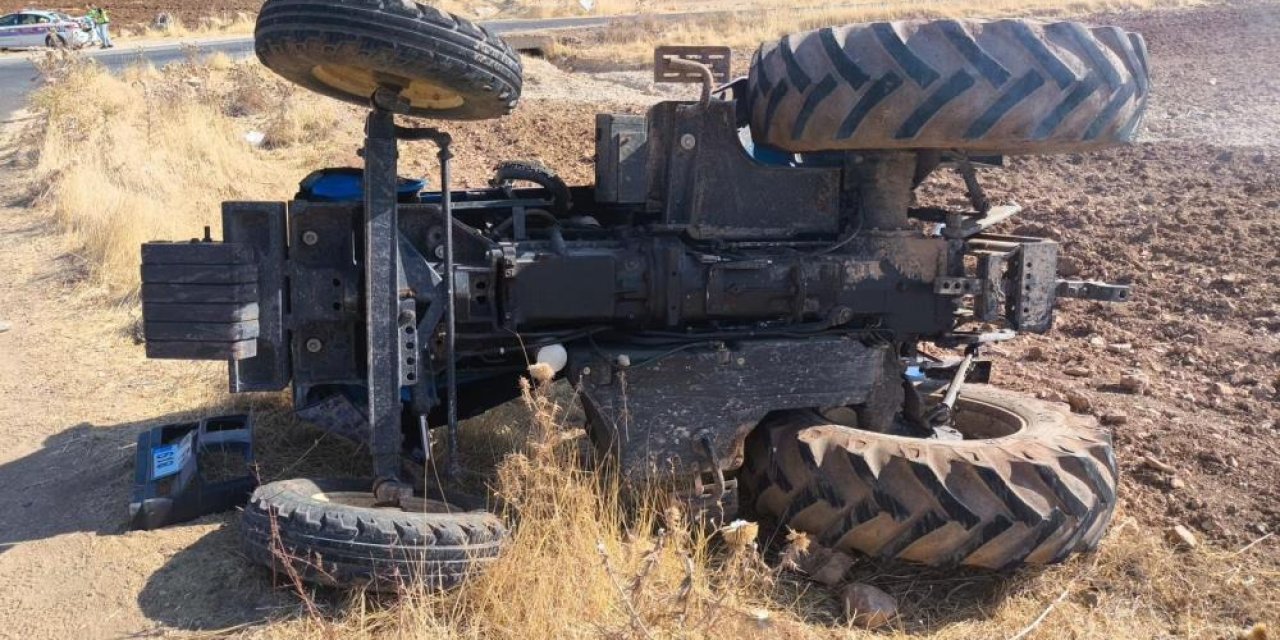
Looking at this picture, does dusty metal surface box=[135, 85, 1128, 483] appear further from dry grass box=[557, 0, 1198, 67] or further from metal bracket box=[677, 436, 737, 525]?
dry grass box=[557, 0, 1198, 67]

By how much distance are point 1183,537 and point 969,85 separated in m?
2.19

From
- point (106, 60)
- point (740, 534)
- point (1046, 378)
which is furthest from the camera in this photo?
point (106, 60)

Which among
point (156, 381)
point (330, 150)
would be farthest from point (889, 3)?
point (156, 381)

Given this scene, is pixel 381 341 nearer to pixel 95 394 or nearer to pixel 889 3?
pixel 95 394

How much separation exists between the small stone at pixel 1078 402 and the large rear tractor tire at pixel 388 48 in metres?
3.58

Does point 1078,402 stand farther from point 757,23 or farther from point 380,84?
point 757,23

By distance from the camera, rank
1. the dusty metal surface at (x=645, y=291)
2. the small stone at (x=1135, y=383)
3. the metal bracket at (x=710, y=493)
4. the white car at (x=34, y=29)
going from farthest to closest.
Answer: the white car at (x=34, y=29) < the small stone at (x=1135, y=383) < the metal bracket at (x=710, y=493) < the dusty metal surface at (x=645, y=291)

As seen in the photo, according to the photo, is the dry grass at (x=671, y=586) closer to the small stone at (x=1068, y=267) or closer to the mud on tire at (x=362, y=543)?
the mud on tire at (x=362, y=543)

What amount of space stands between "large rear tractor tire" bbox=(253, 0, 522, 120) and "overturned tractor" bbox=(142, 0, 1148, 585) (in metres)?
0.01

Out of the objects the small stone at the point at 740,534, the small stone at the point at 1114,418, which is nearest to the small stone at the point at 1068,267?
the small stone at the point at 1114,418

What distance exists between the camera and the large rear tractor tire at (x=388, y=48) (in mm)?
3438

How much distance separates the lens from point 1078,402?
5.67 metres

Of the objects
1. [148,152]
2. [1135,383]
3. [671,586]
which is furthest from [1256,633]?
[148,152]

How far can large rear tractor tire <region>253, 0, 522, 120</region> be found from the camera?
135 inches
